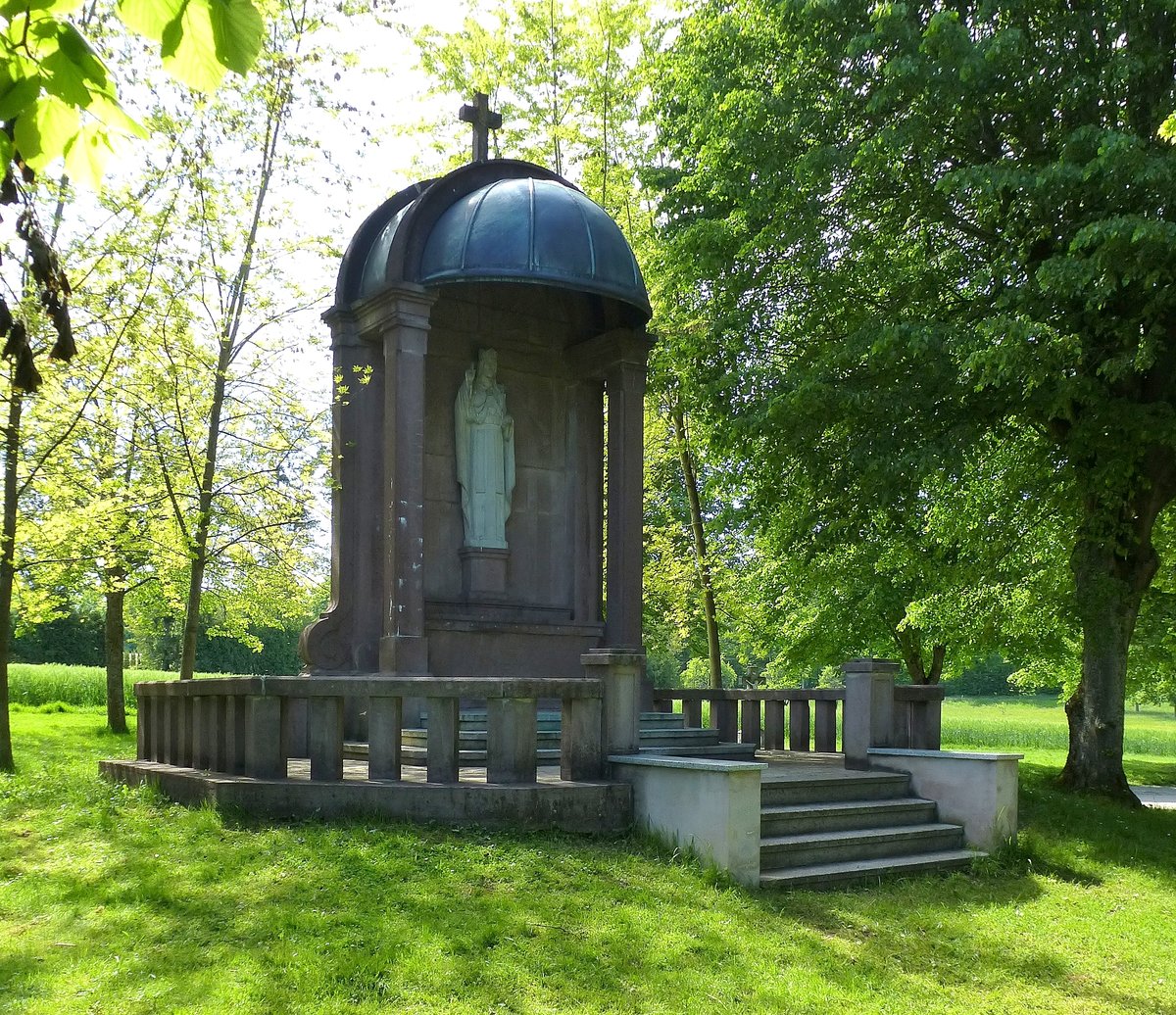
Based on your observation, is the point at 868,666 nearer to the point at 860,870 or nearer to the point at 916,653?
the point at 860,870

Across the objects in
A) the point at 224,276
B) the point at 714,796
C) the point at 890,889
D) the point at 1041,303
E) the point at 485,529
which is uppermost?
the point at 224,276

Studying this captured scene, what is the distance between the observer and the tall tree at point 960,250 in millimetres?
12312

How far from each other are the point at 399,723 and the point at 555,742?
245cm

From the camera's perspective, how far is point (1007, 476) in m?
14.9

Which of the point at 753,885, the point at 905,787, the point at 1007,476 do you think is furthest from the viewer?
the point at 1007,476

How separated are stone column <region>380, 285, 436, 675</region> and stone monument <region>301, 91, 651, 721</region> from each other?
20mm

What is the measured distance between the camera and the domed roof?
11820 millimetres

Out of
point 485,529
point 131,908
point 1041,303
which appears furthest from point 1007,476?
point 131,908

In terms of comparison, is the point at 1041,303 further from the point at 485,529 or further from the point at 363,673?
the point at 363,673

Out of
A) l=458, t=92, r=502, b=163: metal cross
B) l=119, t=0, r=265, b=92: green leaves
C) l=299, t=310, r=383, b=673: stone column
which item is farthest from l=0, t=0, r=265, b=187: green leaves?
l=458, t=92, r=502, b=163: metal cross

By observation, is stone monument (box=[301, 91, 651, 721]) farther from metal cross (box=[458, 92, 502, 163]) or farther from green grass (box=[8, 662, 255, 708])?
green grass (box=[8, 662, 255, 708])

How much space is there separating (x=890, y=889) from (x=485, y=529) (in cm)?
624

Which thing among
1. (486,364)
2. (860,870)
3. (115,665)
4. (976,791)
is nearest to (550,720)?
(860,870)

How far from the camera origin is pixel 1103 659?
1423 centimetres
